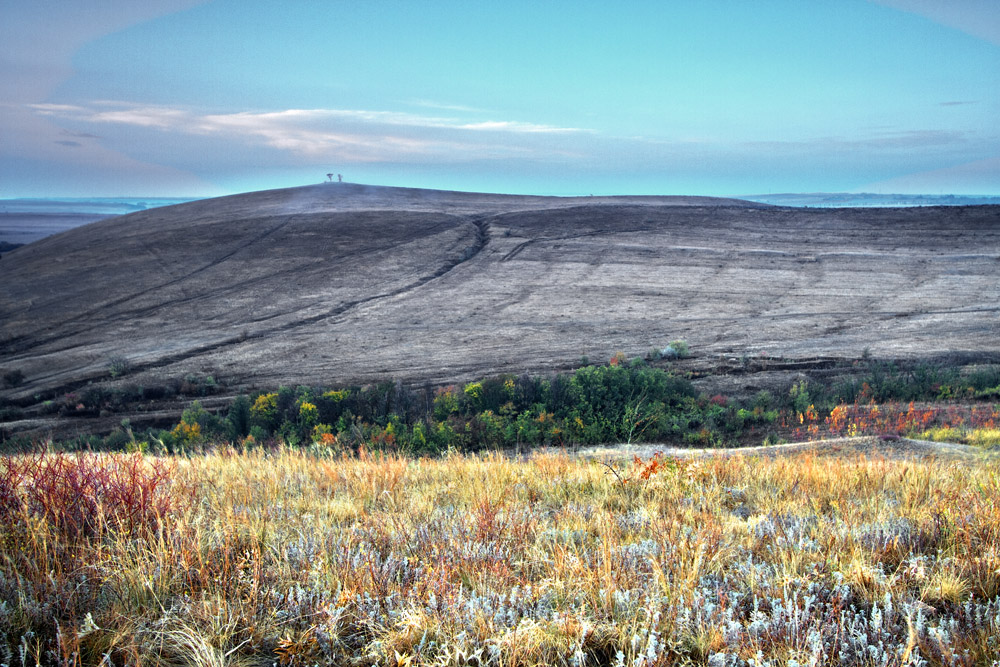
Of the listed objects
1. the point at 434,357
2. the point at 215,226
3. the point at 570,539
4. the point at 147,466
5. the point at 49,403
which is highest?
the point at 215,226

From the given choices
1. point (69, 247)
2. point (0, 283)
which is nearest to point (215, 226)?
→ point (69, 247)

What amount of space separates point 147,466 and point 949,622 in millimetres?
5738

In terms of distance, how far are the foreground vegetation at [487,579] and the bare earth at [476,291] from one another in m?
13.4

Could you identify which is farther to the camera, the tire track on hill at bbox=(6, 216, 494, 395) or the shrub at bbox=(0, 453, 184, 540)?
the tire track on hill at bbox=(6, 216, 494, 395)

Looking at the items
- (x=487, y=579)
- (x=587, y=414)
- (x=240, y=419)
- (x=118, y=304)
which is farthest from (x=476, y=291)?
(x=487, y=579)

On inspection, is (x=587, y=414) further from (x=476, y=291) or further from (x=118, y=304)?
(x=118, y=304)

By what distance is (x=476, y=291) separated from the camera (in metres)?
28.9

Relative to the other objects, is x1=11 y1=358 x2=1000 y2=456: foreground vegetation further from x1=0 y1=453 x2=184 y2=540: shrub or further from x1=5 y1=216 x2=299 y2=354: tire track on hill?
x1=5 y1=216 x2=299 y2=354: tire track on hill

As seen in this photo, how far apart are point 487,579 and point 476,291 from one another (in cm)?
2622

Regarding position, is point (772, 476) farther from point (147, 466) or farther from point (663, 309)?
point (663, 309)

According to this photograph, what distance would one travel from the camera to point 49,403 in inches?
642

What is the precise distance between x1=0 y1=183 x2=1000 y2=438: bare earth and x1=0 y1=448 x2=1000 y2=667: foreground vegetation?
13.4 meters

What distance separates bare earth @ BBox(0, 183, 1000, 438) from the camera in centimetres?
1941

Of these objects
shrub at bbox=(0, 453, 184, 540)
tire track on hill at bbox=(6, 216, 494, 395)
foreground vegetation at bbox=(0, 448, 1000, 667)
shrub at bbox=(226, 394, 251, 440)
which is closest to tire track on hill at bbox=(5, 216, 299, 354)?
tire track on hill at bbox=(6, 216, 494, 395)
